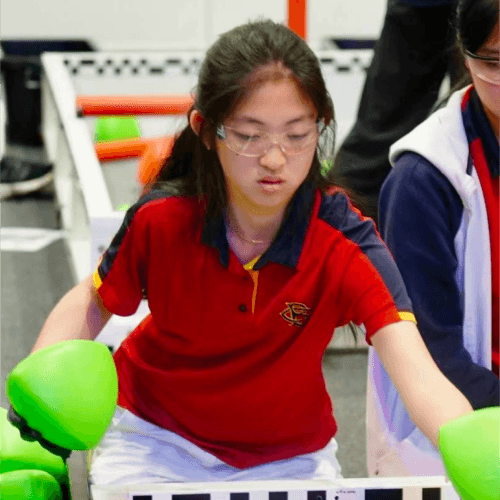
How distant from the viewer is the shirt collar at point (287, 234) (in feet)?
4.78

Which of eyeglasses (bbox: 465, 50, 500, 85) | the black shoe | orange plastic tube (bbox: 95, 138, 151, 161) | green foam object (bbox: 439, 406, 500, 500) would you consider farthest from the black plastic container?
green foam object (bbox: 439, 406, 500, 500)

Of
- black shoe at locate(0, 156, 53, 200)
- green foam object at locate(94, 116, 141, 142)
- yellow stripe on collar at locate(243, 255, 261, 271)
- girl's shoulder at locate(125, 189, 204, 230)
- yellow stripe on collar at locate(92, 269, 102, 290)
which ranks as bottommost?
black shoe at locate(0, 156, 53, 200)

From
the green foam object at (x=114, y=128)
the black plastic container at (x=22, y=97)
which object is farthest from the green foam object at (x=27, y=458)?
the black plastic container at (x=22, y=97)

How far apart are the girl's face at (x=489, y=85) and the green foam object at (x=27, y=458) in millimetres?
805

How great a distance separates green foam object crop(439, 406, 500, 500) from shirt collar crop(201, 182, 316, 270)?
0.39 meters

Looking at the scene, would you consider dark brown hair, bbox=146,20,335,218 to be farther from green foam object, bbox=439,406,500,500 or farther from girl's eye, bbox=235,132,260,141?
green foam object, bbox=439,406,500,500

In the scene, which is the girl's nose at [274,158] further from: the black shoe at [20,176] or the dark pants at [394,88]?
the black shoe at [20,176]

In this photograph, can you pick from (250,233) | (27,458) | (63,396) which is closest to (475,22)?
(250,233)

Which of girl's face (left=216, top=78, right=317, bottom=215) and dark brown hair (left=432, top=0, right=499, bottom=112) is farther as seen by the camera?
dark brown hair (left=432, top=0, right=499, bottom=112)

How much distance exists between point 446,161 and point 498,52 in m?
0.18

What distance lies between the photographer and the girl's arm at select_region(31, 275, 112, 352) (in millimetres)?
1459

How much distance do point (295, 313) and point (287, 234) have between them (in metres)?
0.11

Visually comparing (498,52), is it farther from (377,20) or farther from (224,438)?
(377,20)

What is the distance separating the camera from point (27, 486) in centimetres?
136
